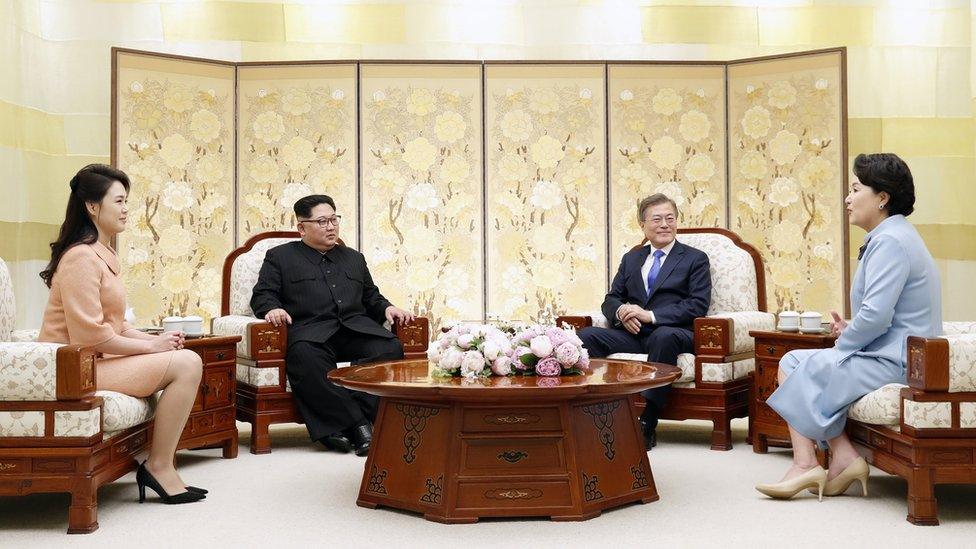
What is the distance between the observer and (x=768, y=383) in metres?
4.90

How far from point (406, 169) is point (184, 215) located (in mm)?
1455

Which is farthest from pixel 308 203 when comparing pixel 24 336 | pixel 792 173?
pixel 792 173

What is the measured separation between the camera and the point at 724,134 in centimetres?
652

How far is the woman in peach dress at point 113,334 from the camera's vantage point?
370cm

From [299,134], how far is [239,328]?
173 cm

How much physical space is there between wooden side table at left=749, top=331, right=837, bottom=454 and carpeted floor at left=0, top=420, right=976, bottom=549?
1.38ft

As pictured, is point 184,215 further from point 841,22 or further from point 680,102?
point 841,22

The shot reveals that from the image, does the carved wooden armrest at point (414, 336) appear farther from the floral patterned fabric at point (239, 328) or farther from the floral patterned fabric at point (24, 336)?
the floral patterned fabric at point (24, 336)

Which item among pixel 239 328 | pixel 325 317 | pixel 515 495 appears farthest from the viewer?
pixel 325 317

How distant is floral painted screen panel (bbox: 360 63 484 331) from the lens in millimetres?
6480

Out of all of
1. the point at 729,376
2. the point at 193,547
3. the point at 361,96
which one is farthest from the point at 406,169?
the point at 193,547

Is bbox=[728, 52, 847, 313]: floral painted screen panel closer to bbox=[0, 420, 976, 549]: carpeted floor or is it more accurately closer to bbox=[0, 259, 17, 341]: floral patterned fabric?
bbox=[0, 420, 976, 549]: carpeted floor

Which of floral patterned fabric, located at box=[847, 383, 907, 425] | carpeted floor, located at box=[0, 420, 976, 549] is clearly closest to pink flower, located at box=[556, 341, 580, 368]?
carpeted floor, located at box=[0, 420, 976, 549]

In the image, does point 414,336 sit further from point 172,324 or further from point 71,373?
point 71,373
